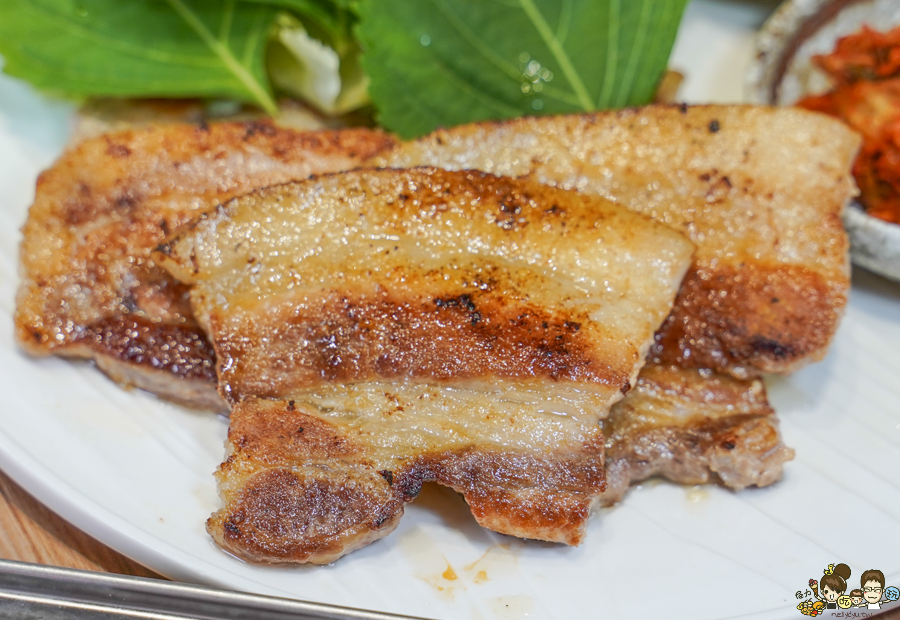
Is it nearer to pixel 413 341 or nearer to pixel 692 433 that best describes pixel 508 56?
pixel 413 341

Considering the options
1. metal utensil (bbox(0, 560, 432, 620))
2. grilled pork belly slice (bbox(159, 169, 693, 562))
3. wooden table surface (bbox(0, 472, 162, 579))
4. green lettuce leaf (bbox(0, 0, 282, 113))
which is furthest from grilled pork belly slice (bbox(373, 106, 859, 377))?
wooden table surface (bbox(0, 472, 162, 579))

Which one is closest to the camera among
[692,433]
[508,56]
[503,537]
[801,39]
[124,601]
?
[124,601]

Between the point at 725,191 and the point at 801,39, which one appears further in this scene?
the point at 801,39

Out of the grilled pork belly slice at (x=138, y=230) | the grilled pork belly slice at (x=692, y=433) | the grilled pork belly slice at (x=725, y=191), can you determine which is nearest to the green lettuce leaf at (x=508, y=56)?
the grilled pork belly slice at (x=138, y=230)

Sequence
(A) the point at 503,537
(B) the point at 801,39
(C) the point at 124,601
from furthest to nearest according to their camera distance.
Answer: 1. (B) the point at 801,39
2. (A) the point at 503,537
3. (C) the point at 124,601

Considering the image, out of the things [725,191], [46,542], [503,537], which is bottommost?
[46,542]

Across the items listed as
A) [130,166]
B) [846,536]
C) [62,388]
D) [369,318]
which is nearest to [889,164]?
[846,536]

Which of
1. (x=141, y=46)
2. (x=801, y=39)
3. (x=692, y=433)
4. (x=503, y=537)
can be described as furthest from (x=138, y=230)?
(x=801, y=39)

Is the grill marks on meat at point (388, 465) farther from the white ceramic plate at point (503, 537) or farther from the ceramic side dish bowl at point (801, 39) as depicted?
the ceramic side dish bowl at point (801, 39)
